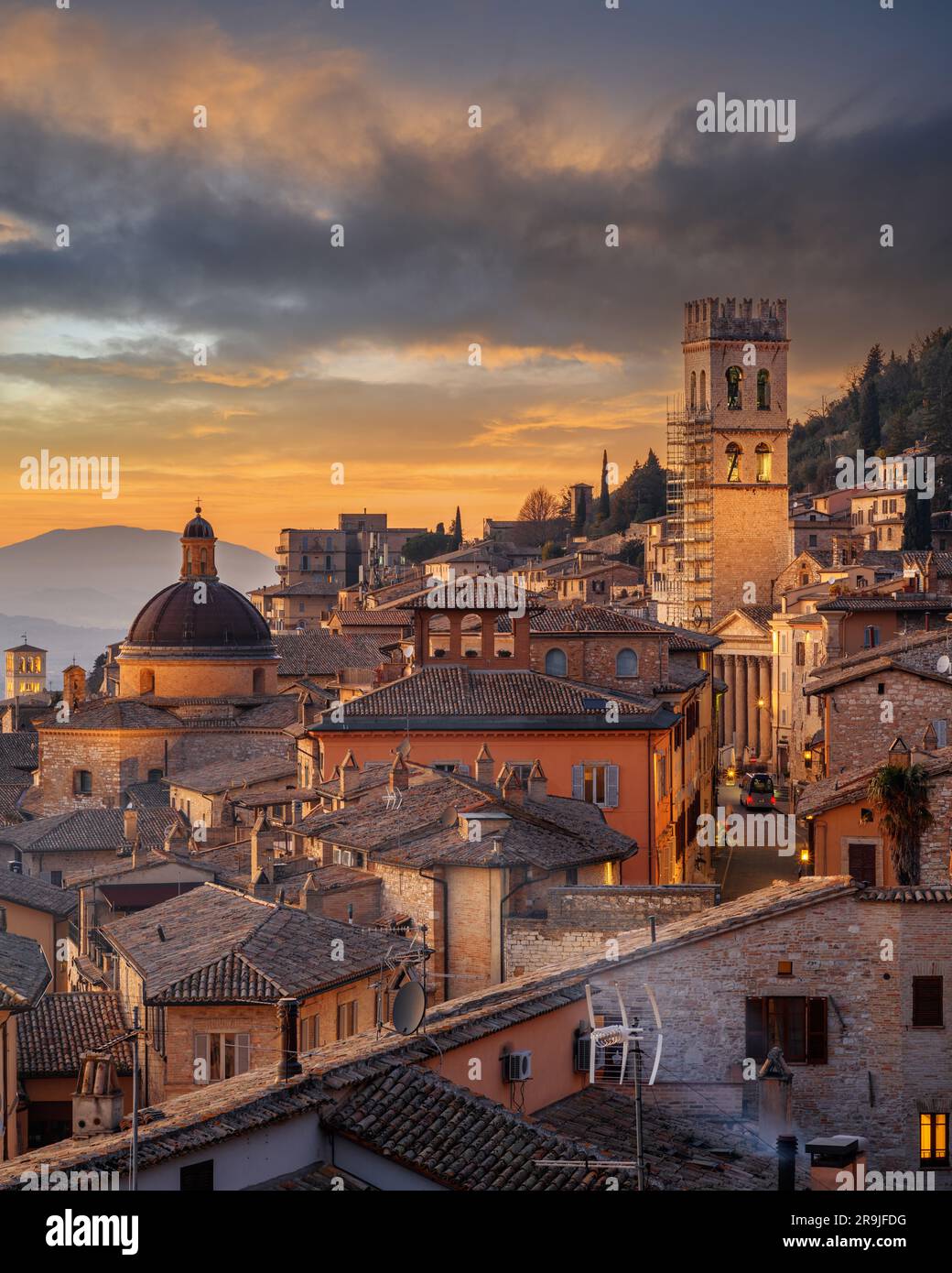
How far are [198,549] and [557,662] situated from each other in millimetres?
23203

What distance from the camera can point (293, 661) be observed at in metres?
61.0

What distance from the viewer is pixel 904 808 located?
76.4 ft

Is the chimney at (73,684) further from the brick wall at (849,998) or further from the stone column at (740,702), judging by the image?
the brick wall at (849,998)

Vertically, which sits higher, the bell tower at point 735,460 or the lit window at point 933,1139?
the bell tower at point 735,460

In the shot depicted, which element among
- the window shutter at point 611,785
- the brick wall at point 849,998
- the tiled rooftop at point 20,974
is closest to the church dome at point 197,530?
the window shutter at point 611,785

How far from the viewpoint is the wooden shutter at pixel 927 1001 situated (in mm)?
17578

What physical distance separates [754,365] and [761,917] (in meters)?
60.4

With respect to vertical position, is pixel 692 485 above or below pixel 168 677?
above

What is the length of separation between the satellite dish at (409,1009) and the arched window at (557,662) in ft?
78.8

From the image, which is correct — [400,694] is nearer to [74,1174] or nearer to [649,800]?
[649,800]

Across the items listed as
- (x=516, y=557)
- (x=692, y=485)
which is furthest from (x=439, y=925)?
(x=516, y=557)

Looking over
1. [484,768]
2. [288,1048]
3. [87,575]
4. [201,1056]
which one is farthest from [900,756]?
[87,575]

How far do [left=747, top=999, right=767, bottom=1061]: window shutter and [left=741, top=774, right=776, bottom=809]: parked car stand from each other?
1174 inches

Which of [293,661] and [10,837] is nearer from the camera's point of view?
[10,837]
